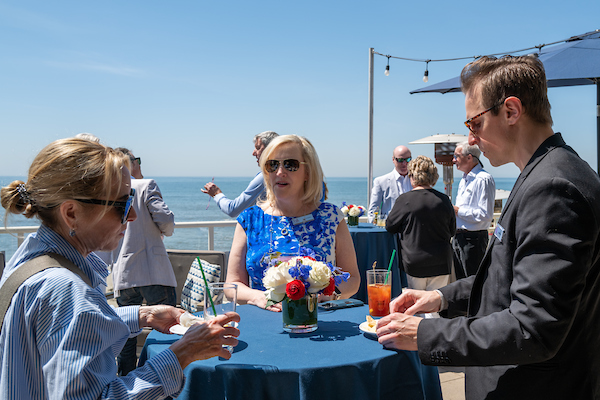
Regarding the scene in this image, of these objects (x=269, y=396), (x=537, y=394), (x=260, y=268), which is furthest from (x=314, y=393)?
(x=260, y=268)

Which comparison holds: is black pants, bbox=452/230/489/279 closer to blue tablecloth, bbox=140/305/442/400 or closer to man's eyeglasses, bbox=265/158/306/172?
man's eyeglasses, bbox=265/158/306/172

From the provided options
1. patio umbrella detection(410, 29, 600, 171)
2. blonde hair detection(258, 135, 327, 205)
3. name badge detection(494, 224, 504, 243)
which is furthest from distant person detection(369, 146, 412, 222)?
name badge detection(494, 224, 504, 243)

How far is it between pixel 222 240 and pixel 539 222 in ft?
99.4

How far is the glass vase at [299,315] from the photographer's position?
1917 mm

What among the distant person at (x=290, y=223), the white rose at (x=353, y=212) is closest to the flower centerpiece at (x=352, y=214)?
the white rose at (x=353, y=212)

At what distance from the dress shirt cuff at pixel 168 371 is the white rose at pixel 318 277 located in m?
0.73

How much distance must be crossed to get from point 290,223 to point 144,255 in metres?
1.56

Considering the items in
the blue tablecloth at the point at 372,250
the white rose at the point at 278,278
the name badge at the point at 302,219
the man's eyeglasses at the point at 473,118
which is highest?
the man's eyeglasses at the point at 473,118

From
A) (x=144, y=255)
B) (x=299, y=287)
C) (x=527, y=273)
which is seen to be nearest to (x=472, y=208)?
(x=144, y=255)

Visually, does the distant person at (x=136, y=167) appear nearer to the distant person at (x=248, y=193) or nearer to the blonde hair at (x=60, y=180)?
the distant person at (x=248, y=193)

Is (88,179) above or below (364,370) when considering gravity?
above

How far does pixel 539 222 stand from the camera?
3.75 ft

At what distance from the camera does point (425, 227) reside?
15.8ft

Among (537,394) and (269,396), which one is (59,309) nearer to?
(269,396)
